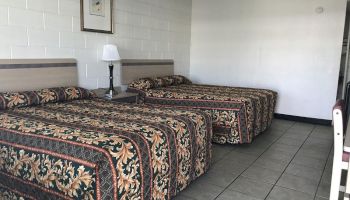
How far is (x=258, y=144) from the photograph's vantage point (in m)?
3.56

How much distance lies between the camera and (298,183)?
2.49m

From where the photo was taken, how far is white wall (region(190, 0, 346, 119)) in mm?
4422

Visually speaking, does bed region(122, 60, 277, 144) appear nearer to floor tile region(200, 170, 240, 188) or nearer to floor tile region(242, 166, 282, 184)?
floor tile region(242, 166, 282, 184)

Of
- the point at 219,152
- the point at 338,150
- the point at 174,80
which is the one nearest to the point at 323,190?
the point at 338,150

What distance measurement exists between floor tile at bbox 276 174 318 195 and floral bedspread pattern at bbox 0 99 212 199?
798mm

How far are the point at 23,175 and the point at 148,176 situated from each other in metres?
0.77

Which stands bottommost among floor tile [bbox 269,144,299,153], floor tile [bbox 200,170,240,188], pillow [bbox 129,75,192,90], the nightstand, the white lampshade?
floor tile [bbox 200,170,240,188]

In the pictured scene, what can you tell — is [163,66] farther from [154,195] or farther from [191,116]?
[154,195]

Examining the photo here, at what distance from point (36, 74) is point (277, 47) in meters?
3.79

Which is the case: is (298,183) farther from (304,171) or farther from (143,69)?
(143,69)

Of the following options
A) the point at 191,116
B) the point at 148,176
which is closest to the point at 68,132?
the point at 148,176

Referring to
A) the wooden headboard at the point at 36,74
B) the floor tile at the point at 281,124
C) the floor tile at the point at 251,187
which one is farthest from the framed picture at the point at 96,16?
the floor tile at the point at 281,124

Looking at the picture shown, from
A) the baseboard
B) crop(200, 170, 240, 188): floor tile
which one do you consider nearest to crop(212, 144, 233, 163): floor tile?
crop(200, 170, 240, 188): floor tile

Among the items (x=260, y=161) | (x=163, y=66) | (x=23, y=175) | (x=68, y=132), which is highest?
(x=163, y=66)
